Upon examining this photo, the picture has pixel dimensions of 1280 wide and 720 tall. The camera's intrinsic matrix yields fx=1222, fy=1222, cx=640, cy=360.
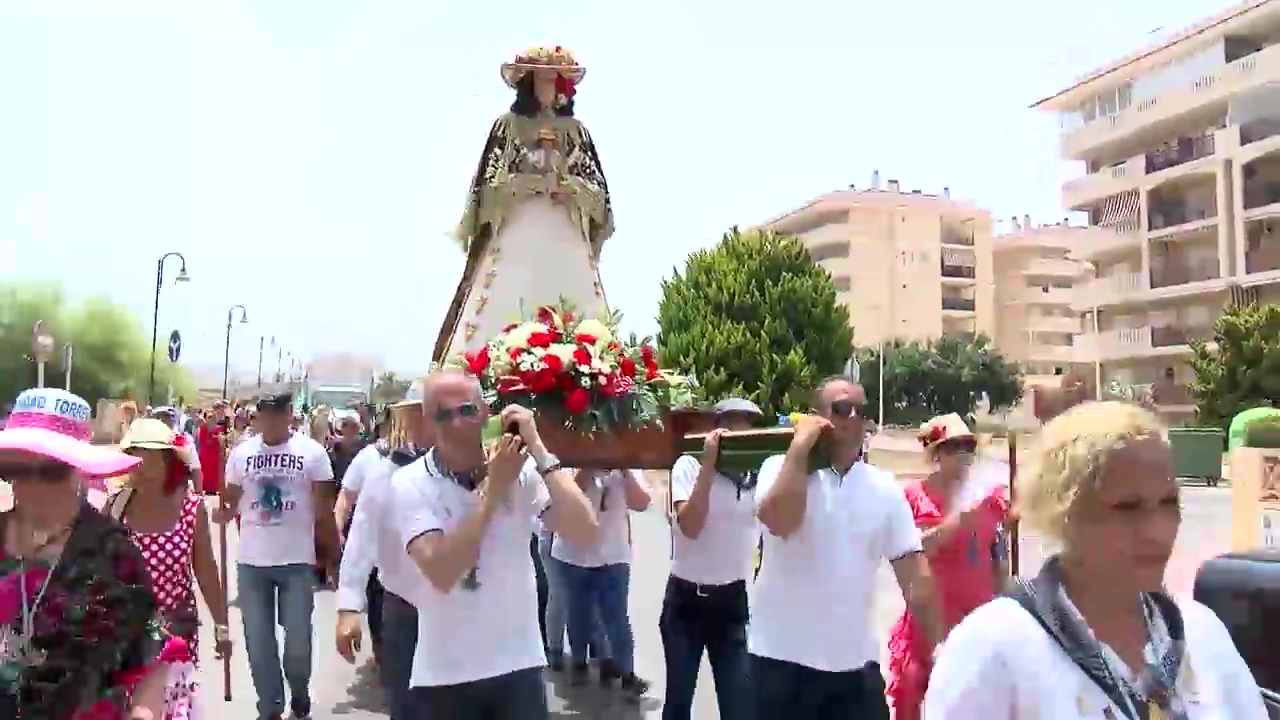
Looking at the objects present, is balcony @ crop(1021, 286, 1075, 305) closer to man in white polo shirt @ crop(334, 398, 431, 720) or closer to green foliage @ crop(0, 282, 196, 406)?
green foliage @ crop(0, 282, 196, 406)

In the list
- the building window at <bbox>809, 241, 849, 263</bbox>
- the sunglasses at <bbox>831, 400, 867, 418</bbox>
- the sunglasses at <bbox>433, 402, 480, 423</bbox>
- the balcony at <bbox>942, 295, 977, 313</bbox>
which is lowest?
the sunglasses at <bbox>433, 402, 480, 423</bbox>

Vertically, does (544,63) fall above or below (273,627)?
above

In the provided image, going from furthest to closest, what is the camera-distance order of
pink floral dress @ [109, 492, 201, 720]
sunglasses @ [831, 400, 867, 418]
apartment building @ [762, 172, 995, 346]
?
apartment building @ [762, 172, 995, 346] < pink floral dress @ [109, 492, 201, 720] < sunglasses @ [831, 400, 867, 418]

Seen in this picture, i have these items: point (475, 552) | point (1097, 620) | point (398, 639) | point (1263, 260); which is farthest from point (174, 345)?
point (1263, 260)

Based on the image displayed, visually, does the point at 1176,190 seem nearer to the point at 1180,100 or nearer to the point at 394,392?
the point at 1180,100

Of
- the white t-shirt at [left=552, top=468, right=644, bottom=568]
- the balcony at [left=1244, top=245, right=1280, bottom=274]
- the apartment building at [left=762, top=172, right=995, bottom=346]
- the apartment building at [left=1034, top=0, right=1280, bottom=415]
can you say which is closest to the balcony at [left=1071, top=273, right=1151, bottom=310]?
the apartment building at [left=1034, top=0, right=1280, bottom=415]

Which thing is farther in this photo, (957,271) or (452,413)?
(957,271)

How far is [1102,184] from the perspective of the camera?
175 feet

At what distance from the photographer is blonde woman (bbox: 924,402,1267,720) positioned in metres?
2.12

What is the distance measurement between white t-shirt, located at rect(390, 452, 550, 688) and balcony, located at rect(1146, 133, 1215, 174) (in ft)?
160

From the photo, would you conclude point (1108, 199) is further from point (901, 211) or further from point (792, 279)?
point (901, 211)

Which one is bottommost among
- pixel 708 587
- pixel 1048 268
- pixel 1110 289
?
pixel 708 587

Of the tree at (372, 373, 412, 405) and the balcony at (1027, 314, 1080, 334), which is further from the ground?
the balcony at (1027, 314, 1080, 334)

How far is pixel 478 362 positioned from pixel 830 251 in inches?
3049
